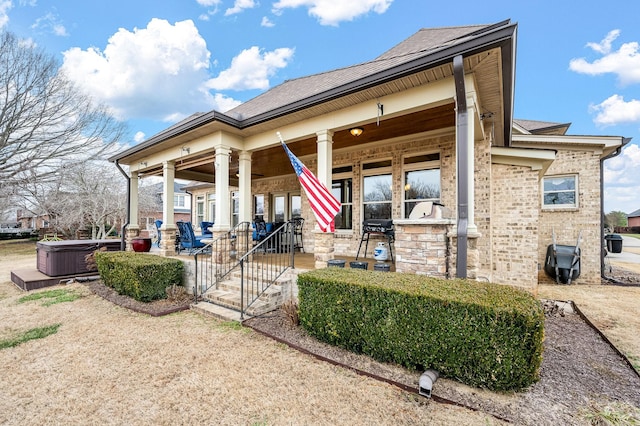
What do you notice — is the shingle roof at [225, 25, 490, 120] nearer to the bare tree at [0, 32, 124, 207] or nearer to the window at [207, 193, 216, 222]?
the window at [207, 193, 216, 222]

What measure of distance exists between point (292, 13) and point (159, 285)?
33.5 ft

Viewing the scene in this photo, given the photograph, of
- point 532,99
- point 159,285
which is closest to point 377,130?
point 159,285

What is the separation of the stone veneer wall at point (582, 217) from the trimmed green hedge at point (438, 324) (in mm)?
7332

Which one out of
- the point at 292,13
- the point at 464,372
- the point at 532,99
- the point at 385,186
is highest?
the point at 292,13

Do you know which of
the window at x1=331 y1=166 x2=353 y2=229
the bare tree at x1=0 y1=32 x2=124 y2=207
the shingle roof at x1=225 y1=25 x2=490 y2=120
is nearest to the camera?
the shingle roof at x1=225 y1=25 x2=490 y2=120

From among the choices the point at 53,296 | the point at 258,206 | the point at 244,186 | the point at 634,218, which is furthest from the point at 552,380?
the point at 634,218

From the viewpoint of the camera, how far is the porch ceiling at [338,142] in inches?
206

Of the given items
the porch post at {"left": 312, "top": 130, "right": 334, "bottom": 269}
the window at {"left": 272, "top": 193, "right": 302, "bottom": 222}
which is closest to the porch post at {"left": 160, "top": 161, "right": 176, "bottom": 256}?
the window at {"left": 272, "top": 193, "right": 302, "bottom": 222}

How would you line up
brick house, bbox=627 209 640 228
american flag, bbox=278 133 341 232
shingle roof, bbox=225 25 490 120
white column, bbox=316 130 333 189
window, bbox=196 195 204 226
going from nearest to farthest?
shingle roof, bbox=225 25 490 120 < american flag, bbox=278 133 341 232 < white column, bbox=316 130 333 189 < window, bbox=196 195 204 226 < brick house, bbox=627 209 640 228

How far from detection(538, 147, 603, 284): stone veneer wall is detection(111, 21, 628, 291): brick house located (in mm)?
29

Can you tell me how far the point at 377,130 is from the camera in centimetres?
596

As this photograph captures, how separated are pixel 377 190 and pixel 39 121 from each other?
754 inches

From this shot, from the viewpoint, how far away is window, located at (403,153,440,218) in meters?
6.10

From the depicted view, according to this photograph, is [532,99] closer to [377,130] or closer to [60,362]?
[377,130]
